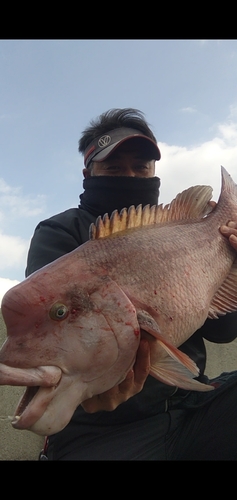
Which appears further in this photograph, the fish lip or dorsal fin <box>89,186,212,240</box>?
dorsal fin <box>89,186,212,240</box>

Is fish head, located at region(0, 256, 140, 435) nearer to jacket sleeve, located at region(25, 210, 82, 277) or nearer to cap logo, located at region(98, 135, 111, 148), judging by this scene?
jacket sleeve, located at region(25, 210, 82, 277)

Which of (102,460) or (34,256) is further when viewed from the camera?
(34,256)

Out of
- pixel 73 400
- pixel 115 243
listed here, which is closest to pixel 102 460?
pixel 73 400

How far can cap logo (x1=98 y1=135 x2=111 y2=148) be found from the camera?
2.94m

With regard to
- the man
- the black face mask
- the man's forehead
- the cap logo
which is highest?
the cap logo

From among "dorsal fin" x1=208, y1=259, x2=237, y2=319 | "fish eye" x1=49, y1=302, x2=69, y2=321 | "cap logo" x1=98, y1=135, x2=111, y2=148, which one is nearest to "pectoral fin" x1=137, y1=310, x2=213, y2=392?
"fish eye" x1=49, y1=302, x2=69, y2=321

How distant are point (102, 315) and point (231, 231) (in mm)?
1281

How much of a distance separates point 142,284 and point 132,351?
0.32m

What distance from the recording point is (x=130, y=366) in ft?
5.17

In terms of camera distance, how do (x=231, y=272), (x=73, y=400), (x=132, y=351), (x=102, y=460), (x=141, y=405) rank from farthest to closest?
1. (x=231, y=272)
2. (x=141, y=405)
3. (x=102, y=460)
4. (x=132, y=351)
5. (x=73, y=400)

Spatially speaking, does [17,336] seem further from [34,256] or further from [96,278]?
[34,256]

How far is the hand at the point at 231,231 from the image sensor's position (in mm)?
2385

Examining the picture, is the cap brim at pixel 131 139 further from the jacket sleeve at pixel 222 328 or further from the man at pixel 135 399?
the jacket sleeve at pixel 222 328

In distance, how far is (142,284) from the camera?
1.71m
